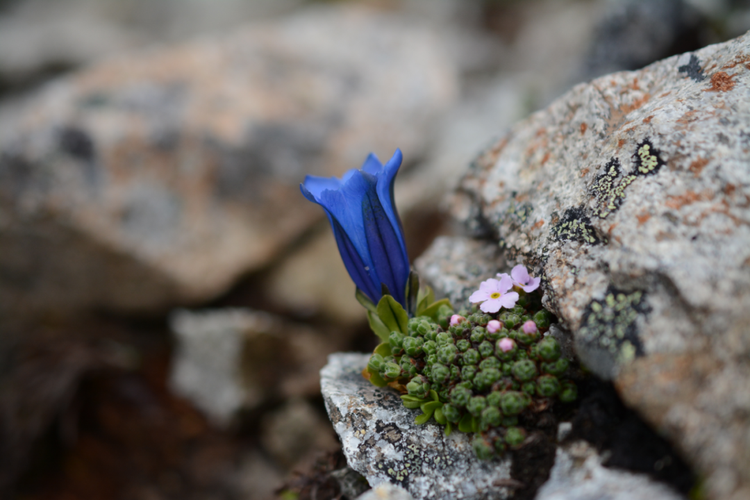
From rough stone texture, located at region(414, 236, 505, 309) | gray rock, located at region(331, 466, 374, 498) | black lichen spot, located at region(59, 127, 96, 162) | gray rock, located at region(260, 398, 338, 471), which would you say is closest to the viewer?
gray rock, located at region(331, 466, 374, 498)

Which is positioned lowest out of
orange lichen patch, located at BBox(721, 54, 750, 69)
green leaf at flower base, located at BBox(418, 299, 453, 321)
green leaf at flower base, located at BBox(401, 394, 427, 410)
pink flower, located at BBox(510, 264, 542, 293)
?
green leaf at flower base, located at BBox(401, 394, 427, 410)

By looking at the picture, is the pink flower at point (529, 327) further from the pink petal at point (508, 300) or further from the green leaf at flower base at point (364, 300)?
the green leaf at flower base at point (364, 300)

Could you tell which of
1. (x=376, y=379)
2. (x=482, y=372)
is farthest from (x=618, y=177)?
(x=376, y=379)

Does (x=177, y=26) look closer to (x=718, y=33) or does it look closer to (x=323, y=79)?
(x=323, y=79)

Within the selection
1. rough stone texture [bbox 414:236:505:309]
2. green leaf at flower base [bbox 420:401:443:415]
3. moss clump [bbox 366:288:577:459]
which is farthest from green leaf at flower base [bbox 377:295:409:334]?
green leaf at flower base [bbox 420:401:443:415]

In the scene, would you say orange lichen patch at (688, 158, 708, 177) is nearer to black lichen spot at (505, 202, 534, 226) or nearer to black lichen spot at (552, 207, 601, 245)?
black lichen spot at (552, 207, 601, 245)

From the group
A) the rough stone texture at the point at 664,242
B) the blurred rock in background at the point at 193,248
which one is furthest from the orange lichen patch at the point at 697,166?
the blurred rock in background at the point at 193,248
